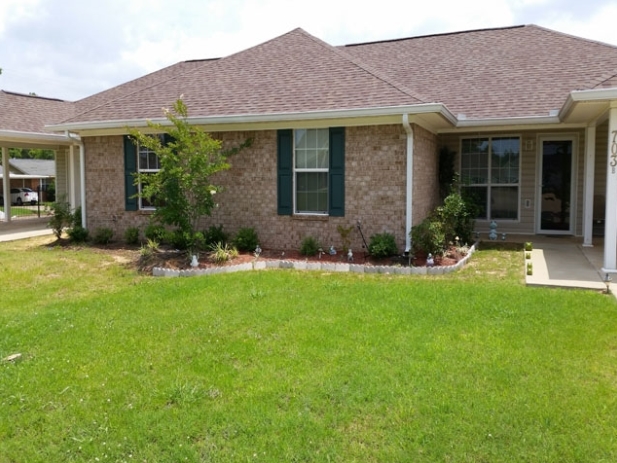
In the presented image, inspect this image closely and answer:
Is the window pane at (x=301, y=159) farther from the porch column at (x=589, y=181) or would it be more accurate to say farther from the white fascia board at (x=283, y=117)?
the porch column at (x=589, y=181)

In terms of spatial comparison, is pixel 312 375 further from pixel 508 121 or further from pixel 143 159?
pixel 508 121

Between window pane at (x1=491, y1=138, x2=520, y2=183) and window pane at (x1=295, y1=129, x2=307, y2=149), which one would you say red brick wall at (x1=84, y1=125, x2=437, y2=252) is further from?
window pane at (x1=491, y1=138, x2=520, y2=183)

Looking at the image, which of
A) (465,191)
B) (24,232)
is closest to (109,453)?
(465,191)

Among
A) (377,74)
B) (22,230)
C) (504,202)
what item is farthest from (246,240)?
(22,230)

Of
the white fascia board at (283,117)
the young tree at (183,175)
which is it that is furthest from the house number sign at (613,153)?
the young tree at (183,175)

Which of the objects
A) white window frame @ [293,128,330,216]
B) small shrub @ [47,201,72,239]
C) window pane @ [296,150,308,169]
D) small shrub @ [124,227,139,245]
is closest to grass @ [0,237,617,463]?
white window frame @ [293,128,330,216]

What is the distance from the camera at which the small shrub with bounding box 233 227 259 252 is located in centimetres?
→ 1037

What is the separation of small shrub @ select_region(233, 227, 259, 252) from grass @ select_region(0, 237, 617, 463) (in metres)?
3.13

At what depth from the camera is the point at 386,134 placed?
31.9 feet

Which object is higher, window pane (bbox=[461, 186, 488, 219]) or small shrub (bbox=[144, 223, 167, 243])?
window pane (bbox=[461, 186, 488, 219])

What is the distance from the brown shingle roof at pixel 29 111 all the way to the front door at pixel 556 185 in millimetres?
13799

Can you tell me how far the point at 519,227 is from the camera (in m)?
13.3

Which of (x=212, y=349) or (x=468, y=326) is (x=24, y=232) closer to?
(x=212, y=349)

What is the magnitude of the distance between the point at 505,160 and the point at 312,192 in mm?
5687
